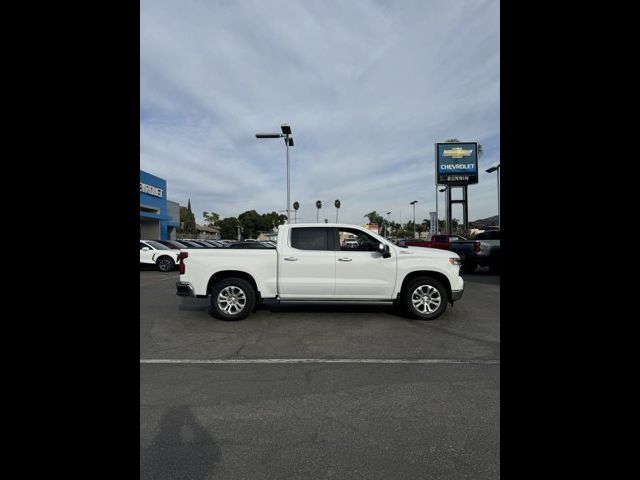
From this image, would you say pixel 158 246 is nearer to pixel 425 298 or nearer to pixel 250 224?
pixel 425 298

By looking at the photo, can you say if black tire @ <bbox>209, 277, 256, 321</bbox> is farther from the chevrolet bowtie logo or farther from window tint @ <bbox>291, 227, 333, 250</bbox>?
the chevrolet bowtie logo

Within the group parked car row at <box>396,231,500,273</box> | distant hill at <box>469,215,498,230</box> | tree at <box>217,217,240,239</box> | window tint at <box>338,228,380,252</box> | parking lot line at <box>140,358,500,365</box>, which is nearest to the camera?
parking lot line at <box>140,358,500,365</box>

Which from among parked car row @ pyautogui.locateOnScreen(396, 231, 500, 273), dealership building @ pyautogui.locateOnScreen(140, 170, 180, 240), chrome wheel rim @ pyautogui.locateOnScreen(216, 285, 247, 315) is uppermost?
dealership building @ pyautogui.locateOnScreen(140, 170, 180, 240)

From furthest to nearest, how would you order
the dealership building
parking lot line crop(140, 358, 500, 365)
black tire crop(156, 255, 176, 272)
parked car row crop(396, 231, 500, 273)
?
the dealership building, black tire crop(156, 255, 176, 272), parked car row crop(396, 231, 500, 273), parking lot line crop(140, 358, 500, 365)

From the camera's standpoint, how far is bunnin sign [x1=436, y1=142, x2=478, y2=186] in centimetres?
3053

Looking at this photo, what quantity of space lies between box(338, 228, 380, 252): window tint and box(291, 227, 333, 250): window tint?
0.31m

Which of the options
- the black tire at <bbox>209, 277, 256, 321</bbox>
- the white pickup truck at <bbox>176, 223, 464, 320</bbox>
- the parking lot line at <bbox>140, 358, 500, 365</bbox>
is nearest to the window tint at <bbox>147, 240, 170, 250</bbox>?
the white pickup truck at <bbox>176, 223, 464, 320</bbox>

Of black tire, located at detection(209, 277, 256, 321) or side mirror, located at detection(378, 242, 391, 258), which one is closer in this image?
side mirror, located at detection(378, 242, 391, 258)

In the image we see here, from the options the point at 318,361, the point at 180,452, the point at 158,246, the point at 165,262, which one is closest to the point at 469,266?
the point at 318,361

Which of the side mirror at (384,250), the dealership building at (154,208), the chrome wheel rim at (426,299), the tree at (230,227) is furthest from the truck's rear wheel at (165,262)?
the tree at (230,227)

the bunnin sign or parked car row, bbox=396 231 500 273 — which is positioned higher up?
the bunnin sign
